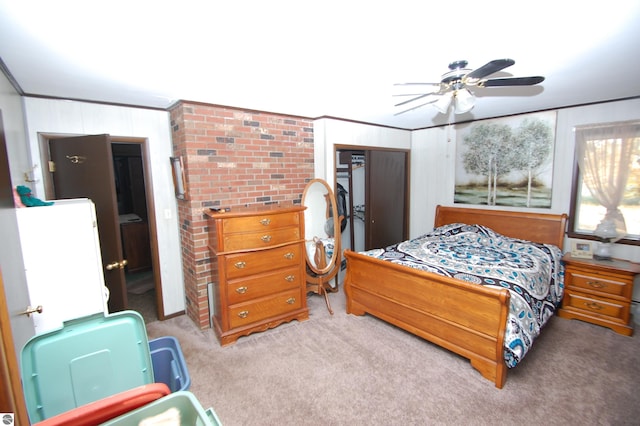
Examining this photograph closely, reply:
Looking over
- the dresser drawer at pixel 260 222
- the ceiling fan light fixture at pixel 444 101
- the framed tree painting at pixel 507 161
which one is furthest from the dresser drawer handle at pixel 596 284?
the dresser drawer at pixel 260 222

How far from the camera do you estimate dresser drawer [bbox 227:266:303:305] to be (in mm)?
2688

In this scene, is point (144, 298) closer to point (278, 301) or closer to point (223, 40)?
point (278, 301)

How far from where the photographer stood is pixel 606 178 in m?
3.09

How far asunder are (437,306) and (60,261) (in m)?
2.71

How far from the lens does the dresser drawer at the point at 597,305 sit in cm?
275

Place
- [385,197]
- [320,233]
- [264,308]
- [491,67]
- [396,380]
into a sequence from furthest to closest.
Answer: [385,197], [320,233], [264,308], [396,380], [491,67]

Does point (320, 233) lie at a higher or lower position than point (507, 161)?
lower

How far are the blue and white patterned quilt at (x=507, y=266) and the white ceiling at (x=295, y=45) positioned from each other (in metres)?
1.66

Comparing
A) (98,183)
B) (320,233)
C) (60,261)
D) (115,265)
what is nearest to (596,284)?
(320,233)

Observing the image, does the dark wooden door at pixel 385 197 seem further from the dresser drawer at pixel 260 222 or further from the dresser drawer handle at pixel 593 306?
the dresser drawer handle at pixel 593 306

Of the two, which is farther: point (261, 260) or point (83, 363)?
point (261, 260)

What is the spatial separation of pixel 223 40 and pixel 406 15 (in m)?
0.99

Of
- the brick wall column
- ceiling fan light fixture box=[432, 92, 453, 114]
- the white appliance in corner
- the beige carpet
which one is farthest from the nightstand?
the white appliance in corner

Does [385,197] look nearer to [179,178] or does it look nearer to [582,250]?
[582,250]
